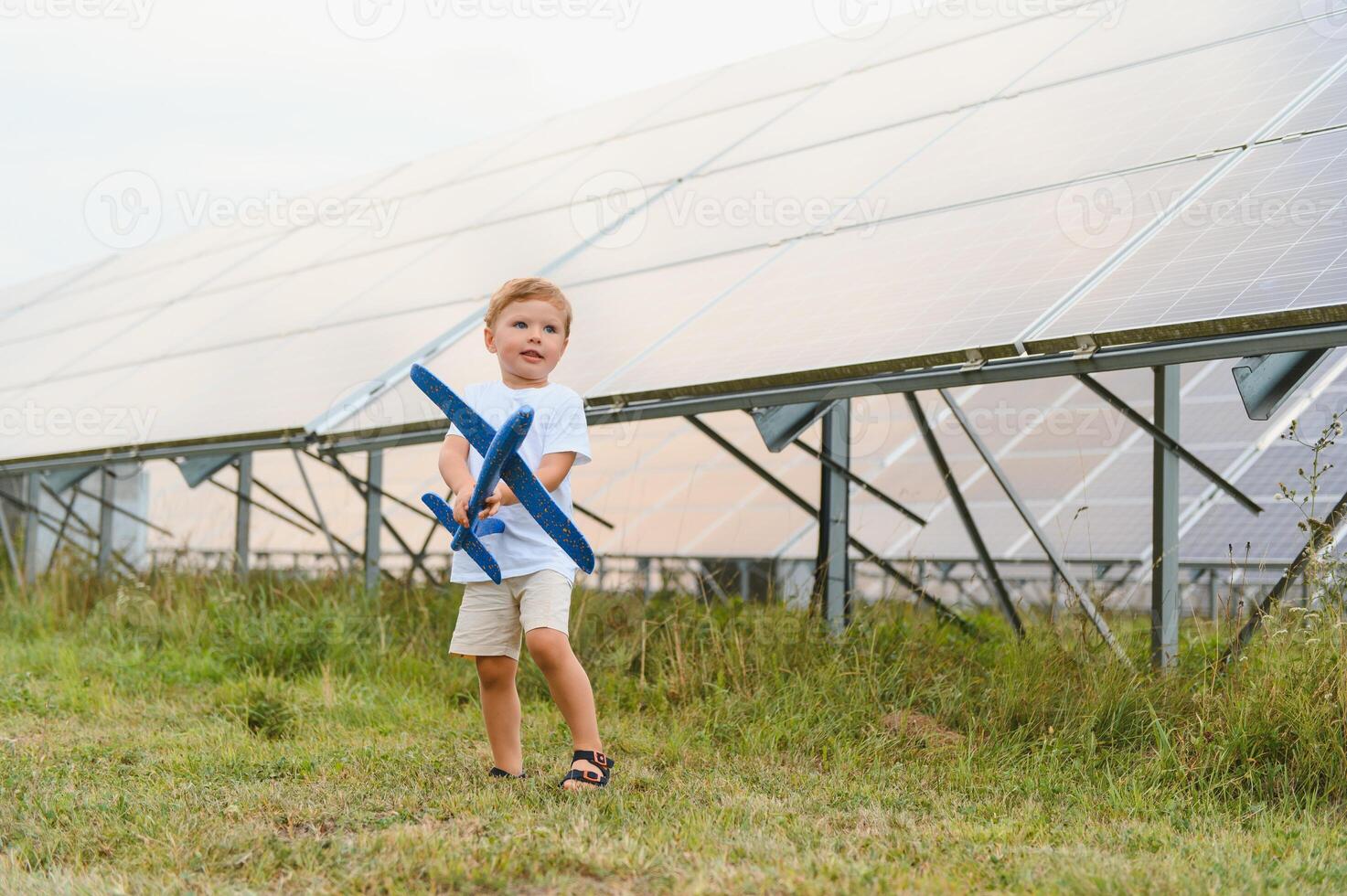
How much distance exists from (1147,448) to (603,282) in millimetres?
5405

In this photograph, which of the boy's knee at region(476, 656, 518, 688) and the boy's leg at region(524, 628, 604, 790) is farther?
the boy's knee at region(476, 656, 518, 688)

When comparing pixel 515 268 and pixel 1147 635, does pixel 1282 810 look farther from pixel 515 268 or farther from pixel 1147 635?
pixel 515 268

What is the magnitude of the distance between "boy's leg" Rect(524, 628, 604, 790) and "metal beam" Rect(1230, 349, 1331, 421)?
2505 mm

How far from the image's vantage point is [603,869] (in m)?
2.92

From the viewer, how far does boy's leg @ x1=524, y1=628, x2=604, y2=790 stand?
393 cm

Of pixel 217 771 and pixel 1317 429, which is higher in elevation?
pixel 1317 429

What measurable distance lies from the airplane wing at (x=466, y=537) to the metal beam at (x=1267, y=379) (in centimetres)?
265

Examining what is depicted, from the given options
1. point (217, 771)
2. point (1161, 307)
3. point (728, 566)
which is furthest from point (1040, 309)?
point (728, 566)
